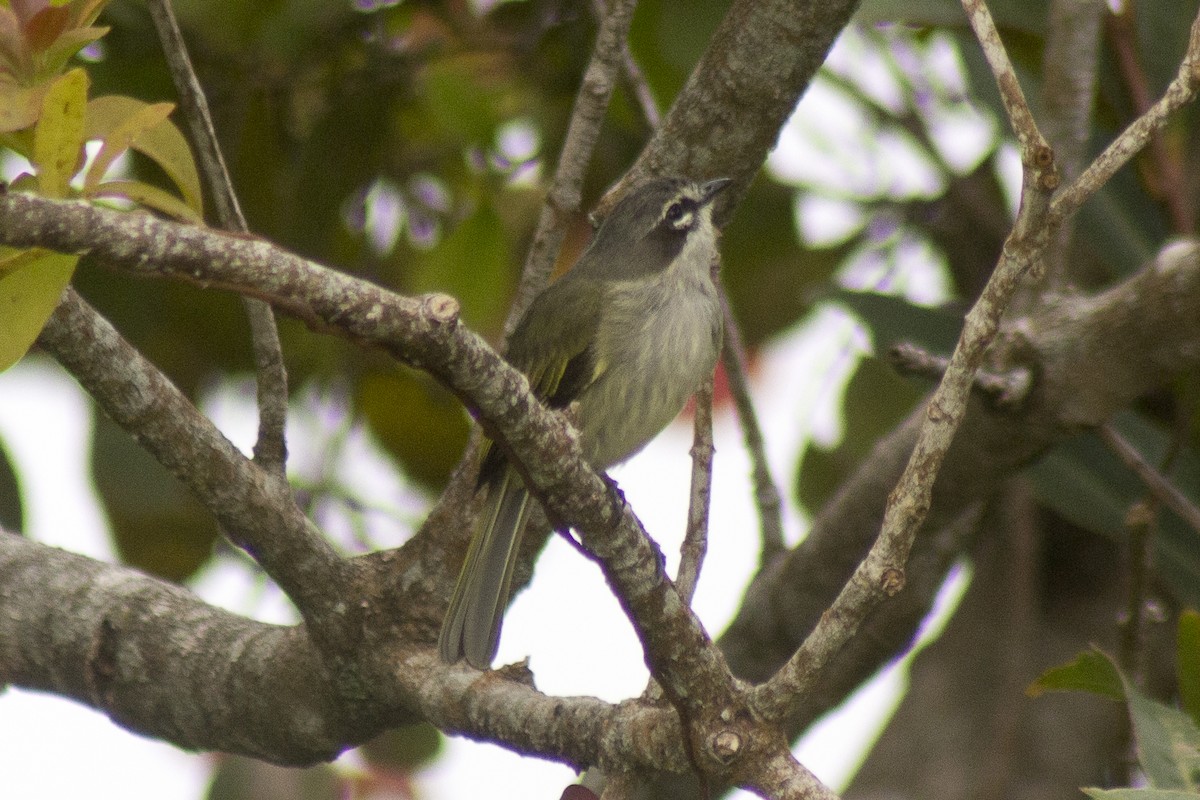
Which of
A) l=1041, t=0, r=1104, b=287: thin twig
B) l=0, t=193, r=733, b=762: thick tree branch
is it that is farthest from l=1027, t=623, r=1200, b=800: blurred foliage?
l=1041, t=0, r=1104, b=287: thin twig

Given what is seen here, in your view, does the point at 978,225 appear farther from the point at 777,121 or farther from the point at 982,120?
the point at 777,121

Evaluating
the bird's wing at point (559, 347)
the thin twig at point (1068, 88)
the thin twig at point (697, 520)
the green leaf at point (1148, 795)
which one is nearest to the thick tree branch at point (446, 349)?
the thin twig at point (697, 520)

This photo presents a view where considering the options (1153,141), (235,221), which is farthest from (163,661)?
(1153,141)

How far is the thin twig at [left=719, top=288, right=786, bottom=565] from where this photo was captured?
3.51 m

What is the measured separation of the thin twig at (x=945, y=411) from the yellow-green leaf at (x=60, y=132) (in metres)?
1.15

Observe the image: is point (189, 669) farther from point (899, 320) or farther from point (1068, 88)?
point (1068, 88)

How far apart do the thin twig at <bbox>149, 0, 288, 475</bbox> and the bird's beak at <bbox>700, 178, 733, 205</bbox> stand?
1.03 m

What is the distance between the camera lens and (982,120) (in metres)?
4.67

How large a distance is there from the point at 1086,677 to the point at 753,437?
1134 mm

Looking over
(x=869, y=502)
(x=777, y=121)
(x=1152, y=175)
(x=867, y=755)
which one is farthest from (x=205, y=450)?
(x=1152, y=175)

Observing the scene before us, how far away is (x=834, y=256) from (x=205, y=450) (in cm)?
266

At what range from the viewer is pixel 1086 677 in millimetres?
2600

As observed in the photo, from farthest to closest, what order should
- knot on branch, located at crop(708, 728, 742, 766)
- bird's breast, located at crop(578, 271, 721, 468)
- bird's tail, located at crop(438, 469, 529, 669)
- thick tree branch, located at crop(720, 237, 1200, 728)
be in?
bird's breast, located at crop(578, 271, 721, 468), thick tree branch, located at crop(720, 237, 1200, 728), bird's tail, located at crop(438, 469, 529, 669), knot on branch, located at crop(708, 728, 742, 766)

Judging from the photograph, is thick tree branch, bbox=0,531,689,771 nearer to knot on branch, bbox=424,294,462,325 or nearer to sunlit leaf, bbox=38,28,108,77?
knot on branch, bbox=424,294,462,325
